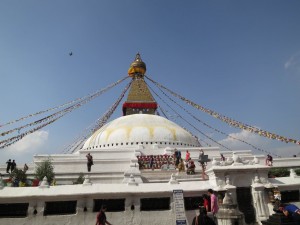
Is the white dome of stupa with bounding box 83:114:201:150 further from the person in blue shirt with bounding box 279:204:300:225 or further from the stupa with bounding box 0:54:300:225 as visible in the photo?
the person in blue shirt with bounding box 279:204:300:225

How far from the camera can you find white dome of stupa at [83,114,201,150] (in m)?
23.0

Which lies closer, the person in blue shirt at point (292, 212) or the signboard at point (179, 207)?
the person in blue shirt at point (292, 212)

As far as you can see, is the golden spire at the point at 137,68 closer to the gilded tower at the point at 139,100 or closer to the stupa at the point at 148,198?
the gilded tower at the point at 139,100

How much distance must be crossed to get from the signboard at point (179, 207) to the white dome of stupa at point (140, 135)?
14.1m

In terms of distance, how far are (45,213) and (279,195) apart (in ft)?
26.6

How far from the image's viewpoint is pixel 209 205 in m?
7.68

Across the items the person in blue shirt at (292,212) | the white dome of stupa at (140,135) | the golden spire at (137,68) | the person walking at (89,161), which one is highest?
the golden spire at (137,68)

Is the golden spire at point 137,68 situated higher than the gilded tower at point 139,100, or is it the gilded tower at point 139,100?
the golden spire at point 137,68

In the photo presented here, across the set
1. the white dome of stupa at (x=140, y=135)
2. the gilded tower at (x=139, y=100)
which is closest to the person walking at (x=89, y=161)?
the white dome of stupa at (x=140, y=135)

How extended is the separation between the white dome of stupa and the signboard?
14.1 m

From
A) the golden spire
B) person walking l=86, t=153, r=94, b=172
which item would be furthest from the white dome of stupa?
the golden spire

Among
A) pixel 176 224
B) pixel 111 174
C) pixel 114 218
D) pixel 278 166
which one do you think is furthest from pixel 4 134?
pixel 278 166

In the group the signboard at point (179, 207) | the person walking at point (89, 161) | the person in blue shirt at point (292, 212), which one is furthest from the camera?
the person walking at point (89, 161)

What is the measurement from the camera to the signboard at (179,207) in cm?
770
